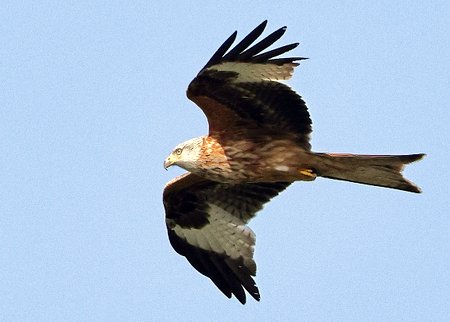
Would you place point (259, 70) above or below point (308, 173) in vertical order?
above

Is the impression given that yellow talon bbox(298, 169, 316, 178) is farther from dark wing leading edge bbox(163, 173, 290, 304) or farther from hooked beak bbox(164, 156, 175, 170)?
hooked beak bbox(164, 156, 175, 170)

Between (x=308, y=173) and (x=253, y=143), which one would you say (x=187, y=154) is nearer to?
(x=253, y=143)

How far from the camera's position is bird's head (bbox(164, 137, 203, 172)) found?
39.2ft

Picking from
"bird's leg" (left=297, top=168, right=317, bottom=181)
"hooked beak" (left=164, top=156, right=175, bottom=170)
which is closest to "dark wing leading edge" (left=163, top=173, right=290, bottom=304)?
"hooked beak" (left=164, top=156, right=175, bottom=170)

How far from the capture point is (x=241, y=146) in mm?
12023

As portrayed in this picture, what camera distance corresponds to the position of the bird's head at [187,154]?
12.0 meters

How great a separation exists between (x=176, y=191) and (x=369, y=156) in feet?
9.09

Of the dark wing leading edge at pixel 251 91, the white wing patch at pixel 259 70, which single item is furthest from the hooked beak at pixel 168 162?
the white wing patch at pixel 259 70

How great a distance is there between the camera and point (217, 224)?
13352mm

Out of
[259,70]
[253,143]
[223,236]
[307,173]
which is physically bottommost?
[223,236]

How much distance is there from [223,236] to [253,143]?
66.3 inches

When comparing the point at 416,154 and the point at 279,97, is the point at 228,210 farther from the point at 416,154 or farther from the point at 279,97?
the point at 416,154

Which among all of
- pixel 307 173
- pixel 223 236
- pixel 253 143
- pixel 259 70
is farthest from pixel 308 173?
pixel 223 236

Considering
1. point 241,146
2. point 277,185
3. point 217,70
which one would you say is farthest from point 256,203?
point 217,70
